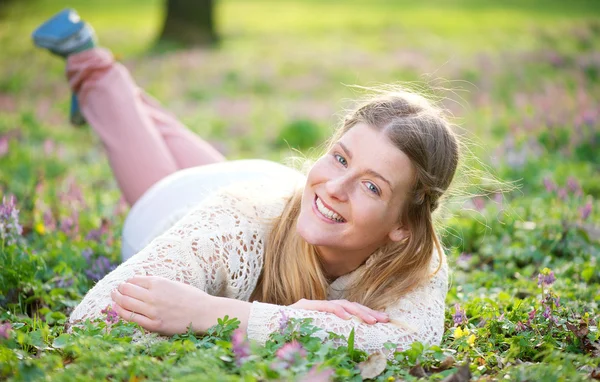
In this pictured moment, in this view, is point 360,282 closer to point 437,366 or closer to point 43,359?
point 437,366

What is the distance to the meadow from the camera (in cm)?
256

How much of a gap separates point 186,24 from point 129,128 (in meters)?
11.3

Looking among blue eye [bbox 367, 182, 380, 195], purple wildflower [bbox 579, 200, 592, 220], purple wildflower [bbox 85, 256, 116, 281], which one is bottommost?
purple wildflower [bbox 579, 200, 592, 220]

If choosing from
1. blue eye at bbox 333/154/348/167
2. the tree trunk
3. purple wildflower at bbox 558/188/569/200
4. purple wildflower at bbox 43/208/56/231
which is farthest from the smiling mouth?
the tree trunk

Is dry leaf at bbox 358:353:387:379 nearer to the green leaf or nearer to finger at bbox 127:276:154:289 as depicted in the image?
finger at bbox 127:276:154:289

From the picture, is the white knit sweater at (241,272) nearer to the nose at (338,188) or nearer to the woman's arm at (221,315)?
the woman's arm at (221,315)

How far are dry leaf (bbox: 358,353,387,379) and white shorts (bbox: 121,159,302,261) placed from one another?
5.16 ft

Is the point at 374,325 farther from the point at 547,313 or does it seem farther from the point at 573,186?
the point at 573,186

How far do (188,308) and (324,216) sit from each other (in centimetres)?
72

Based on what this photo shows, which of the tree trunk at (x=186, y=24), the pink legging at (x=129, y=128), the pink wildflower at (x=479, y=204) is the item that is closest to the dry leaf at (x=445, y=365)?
the pink legging at (x=129, y=128)

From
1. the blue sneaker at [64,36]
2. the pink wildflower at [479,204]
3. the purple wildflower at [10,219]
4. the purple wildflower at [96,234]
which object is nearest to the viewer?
the purple wildflower at [10,219]

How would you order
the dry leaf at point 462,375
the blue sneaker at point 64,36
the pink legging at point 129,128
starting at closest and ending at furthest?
1. the dry leaf at point 462,375
2. the pink legging at point 129,128
3. the blue sneaker at point 64,36

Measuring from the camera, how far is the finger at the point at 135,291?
2824 millimetres

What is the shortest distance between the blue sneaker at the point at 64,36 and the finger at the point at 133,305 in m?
2.76
